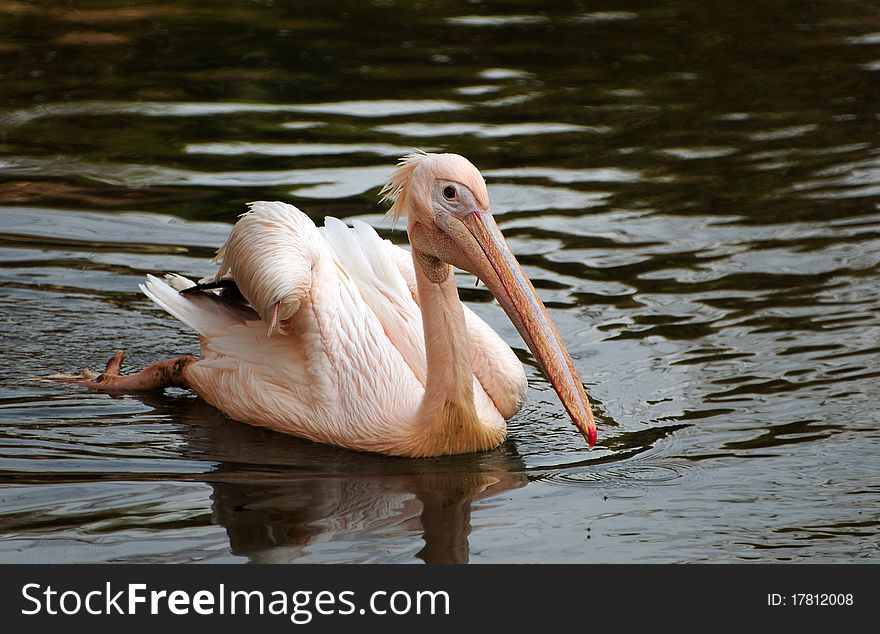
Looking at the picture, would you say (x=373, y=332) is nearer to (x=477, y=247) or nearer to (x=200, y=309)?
(x=477, y=247)

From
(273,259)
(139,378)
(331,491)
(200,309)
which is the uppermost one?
(200,309)

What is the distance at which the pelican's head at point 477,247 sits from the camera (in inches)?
170

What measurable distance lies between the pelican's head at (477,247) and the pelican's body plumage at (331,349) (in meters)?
0.46

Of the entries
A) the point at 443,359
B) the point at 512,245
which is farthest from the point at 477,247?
the point at 512,245

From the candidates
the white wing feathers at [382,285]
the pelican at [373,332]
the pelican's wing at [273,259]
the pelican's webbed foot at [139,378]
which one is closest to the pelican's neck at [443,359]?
the pelican at [373,332]

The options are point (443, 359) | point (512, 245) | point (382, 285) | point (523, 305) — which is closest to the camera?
point (523, 305)

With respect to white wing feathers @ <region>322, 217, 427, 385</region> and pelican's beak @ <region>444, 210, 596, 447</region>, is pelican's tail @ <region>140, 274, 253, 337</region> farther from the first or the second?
pelican's beak @ <region>444, 210, 596, 447</region>

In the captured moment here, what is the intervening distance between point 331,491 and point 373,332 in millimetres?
682

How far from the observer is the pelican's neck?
4.66m

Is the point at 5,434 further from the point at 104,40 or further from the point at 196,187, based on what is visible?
the point at 104,40

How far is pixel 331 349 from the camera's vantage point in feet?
16.0

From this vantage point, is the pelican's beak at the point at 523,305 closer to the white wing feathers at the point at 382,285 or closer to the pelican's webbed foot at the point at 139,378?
the white wing feathers at the point at 382,285

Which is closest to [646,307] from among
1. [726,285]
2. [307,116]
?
[726,285]

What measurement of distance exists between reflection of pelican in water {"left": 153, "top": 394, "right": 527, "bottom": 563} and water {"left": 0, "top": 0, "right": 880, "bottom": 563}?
0.01 meters
